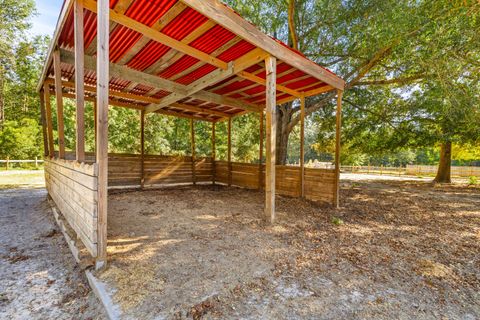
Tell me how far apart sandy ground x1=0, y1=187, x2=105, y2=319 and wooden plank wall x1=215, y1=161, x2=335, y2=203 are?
5286mm

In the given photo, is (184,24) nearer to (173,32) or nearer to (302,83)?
(173,32)

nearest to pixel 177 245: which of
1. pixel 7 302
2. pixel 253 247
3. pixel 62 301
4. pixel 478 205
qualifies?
pixel 253 247

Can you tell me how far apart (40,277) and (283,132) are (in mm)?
7490

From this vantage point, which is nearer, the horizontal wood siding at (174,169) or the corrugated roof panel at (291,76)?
the corrugated roof panel at (291,76)

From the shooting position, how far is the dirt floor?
186cm

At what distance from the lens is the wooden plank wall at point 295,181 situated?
5750 millimetres

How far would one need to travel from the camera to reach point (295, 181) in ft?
21.3

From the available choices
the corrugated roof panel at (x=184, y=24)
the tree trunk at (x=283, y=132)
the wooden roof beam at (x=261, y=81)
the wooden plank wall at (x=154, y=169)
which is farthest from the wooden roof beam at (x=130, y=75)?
the tree trunk at (x=283, y=132)

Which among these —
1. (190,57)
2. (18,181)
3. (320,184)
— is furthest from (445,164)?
(18,181)

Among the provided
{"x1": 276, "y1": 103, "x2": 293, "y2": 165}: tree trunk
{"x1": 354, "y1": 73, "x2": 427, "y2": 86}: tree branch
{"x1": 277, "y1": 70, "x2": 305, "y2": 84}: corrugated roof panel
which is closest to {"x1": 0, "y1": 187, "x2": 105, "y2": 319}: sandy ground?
{"x1": 277, "y1": 70, "x2": 305, "y2": 84}: corrugated roof panel

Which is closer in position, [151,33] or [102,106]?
[102,106]

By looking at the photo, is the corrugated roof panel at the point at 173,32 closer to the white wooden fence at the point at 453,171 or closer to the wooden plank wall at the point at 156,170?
the wooden plank wall at the point at 156,170

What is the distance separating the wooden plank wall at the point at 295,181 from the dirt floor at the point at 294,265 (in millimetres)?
1048

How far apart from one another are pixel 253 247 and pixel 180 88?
4.75 m
